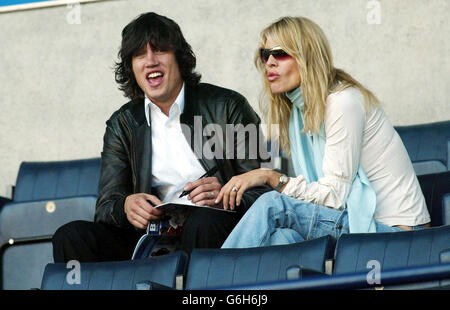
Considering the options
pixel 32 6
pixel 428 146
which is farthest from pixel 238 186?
pixel 32 6

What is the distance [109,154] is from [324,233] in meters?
0.67

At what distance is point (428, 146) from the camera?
2.74 metres

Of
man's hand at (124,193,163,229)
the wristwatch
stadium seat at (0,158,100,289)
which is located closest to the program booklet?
man's hand at (124,193,163,229)

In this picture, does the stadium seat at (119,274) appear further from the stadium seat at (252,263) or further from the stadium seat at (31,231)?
the stadium seat at (31,231)

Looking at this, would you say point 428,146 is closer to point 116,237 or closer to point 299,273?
point 116,237

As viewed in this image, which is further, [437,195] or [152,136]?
[152,136]

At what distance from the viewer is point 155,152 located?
7.83 feet

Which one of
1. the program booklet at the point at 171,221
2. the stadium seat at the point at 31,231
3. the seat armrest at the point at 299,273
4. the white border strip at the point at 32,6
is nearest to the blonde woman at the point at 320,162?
the program booklet at the point at 171,221

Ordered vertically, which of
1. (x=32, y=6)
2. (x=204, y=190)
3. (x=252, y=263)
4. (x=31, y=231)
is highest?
(x=32, y=6)

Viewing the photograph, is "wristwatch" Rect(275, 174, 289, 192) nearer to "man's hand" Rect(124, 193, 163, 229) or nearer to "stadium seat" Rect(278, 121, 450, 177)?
"man's hand" Rect(124, 193, 163, 229)

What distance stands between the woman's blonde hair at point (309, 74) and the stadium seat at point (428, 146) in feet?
1.95

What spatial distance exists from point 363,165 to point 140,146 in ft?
1.92

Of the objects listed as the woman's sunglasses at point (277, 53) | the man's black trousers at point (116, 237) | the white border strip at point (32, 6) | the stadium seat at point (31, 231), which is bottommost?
the stadium seat at point (31, 231)

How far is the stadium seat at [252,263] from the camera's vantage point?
1.86m
